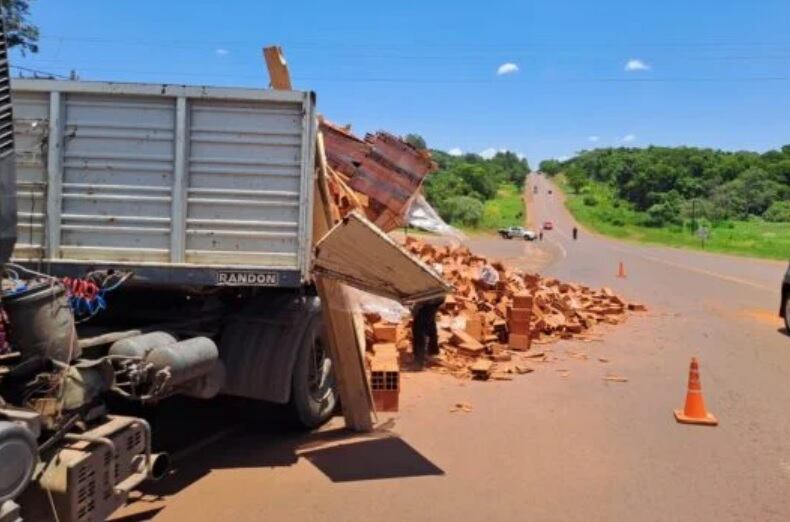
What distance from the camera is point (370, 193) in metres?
7.36

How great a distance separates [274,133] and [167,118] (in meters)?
0.76

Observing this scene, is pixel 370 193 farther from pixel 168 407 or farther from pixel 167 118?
pixel 168 407

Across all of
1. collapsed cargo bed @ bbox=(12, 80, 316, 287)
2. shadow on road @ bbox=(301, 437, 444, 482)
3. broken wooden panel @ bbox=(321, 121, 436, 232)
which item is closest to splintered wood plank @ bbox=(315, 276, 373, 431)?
shadow on road @ bbox=(301, 437, 444, 482)

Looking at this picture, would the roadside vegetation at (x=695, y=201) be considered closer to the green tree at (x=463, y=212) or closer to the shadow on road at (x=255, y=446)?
the green tree at (x=463, y=212)

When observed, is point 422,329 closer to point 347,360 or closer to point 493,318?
point 493,318

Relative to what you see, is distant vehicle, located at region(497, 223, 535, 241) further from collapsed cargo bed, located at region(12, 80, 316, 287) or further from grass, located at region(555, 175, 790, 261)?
collapsed cargo bed, located at region(12, 80, 316, 287)

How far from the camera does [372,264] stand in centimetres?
619

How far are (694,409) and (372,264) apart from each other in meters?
4.01

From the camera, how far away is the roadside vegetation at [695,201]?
86.0 m

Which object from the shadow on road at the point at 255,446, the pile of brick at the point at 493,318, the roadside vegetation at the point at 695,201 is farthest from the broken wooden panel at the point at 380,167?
the roadside vegetation at the point at 695,201

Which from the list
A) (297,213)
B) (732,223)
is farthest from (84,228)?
(732,223)

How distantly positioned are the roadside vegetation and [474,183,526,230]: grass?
33.1 feet

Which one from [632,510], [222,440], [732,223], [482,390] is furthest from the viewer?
[732,223]

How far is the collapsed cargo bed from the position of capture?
549 centimetres
